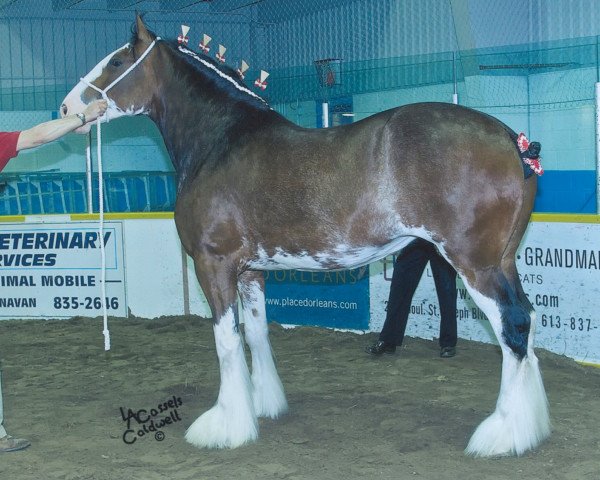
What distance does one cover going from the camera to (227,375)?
178 inches

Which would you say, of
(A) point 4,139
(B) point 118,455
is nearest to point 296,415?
(B) point 118,455

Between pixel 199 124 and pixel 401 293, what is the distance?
2409 mm

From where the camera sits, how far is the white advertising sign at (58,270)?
8406 millimetres

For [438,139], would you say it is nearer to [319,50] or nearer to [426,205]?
[426,205]

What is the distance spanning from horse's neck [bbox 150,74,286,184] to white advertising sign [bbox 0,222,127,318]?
3.59 m

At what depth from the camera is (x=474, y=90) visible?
439 inches

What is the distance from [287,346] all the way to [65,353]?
6.36ft

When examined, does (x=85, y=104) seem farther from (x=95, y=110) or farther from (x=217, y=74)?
(x=217, y=74)

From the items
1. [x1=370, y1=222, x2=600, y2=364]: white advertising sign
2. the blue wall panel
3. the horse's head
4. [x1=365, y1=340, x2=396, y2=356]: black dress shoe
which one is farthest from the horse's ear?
the blue wall panel

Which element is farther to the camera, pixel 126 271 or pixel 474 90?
pixel 474 90

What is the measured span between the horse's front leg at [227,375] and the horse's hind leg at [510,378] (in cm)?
123

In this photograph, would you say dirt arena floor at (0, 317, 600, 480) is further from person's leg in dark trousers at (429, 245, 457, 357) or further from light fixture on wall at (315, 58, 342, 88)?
light fixture on wall at (315, 58, 342, 88)

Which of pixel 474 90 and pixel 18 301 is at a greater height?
pixel 474 90

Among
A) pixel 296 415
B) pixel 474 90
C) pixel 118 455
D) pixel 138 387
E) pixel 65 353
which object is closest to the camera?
pixel 118 455
